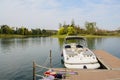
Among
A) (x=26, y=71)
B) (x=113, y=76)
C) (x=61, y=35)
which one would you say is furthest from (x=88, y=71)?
(x=61, y=35)

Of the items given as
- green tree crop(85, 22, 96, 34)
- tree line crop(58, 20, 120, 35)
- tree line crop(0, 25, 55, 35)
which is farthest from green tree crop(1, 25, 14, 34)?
green tree crop(85, 22, 96, 34)

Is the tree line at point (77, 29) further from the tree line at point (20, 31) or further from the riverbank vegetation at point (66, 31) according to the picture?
the tree line at point (20, 31)

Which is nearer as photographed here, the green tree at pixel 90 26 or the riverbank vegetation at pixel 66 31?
the riverbank vegetation at pixel 66 31

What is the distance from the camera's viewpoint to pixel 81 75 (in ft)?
47.8

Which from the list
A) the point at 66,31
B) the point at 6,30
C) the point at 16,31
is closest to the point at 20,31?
the point at 16,31

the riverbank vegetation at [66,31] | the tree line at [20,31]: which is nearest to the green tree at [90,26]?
the riverbank vegetation at [66,31]

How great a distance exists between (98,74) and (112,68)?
2.72m

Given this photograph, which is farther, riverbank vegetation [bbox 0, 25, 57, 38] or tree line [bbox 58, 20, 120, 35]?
riverbank vegetation [bbox 0, 25, 57, 38]

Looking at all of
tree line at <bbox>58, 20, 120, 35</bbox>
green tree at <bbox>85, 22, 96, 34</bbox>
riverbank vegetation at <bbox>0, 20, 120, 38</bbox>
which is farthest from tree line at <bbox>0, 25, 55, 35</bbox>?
green tree at <bbox>85, 22, 96, 34</bbox>

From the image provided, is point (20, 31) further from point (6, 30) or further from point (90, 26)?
point (90, 26)

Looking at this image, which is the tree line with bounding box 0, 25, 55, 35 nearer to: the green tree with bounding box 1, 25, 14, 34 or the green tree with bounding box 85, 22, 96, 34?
the green tree with bounding box 1, 25, 14, 34

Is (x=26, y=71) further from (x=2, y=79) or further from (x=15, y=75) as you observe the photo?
(x=2, y=79)

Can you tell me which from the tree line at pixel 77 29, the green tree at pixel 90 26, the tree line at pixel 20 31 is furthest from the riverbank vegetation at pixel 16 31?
the green tree at pixel 90 26

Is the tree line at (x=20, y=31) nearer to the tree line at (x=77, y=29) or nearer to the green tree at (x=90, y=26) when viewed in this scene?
the tree line at (x=77, y=29)
